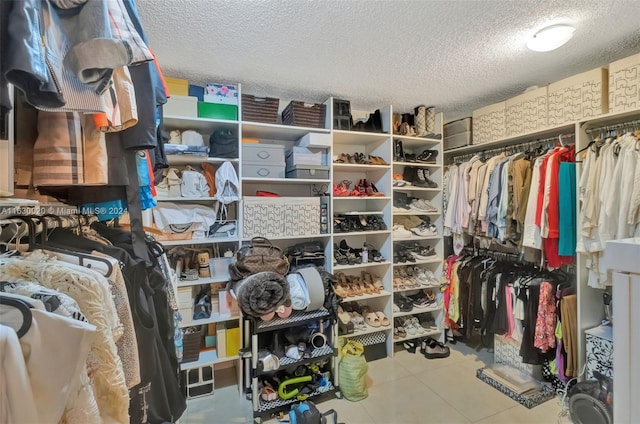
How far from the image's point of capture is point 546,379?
219 cm

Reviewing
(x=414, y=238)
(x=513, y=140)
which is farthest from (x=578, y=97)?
(x=414, y=238)

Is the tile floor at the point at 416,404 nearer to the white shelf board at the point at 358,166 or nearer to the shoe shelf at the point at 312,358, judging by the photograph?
the shoe shelf at the point at 312,358

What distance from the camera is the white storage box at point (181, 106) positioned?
2004 millimetres

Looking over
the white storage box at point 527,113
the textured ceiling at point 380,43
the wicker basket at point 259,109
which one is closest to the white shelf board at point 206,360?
the wicker basket at point 259,109

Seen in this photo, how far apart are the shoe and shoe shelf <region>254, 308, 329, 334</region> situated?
4.03ft

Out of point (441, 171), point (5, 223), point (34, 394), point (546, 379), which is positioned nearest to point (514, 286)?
point (546, 379)

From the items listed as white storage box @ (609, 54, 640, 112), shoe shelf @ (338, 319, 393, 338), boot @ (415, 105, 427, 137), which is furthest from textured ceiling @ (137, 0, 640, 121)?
shoe shelf @ (338, 319, 393, 338)

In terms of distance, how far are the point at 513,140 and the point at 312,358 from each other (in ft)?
7.84

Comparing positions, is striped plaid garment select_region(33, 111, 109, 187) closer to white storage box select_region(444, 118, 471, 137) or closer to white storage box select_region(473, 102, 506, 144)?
white storage box select_region(473, 102, 506, 144)

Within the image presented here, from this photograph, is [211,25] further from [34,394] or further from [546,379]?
[546,379]

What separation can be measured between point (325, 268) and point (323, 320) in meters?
0.48

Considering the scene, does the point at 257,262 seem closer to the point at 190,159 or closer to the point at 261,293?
the point at 261,293

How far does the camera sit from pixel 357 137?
263cm

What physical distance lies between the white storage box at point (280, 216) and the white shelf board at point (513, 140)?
1569 millimetres
